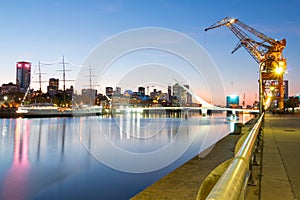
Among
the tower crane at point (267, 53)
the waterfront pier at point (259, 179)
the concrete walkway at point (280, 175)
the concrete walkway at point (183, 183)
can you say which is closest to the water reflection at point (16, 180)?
the concrete walkway at point (183, 183)

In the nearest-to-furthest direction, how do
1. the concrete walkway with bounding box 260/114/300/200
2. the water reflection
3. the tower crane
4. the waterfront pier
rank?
the concrete walkway with bounding box 260/114/300/200 → the waterfront pier → the water reflection → the tower crane

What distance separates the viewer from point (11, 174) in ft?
40.2

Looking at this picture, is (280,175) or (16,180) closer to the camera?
(280,175)

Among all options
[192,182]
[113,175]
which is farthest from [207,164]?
[113,175]

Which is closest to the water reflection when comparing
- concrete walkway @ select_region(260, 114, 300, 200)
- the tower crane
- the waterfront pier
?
the waterfront pier

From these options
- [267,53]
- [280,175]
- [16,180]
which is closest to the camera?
[280,175]

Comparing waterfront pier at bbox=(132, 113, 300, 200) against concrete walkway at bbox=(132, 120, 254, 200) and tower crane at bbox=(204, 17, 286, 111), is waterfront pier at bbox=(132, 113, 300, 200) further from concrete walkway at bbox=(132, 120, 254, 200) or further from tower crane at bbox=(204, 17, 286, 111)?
tower crane at bbox=(204, 17, 286, 111)

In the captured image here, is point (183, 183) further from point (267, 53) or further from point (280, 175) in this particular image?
point (267, 53)

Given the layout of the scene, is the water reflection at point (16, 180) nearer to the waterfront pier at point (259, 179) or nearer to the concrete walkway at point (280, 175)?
the waterfront pier at point (259, 179)

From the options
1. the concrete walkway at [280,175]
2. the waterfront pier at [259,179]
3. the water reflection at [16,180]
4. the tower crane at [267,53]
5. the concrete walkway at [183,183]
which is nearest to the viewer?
the concrete walkway at [280,175]

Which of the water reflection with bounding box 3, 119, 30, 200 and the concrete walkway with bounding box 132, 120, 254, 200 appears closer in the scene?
the concrete walkway with bounding box 132, 120, 254, 200

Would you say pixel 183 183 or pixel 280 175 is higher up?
pixel 280 175

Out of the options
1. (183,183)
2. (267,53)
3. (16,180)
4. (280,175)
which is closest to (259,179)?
(280,175)

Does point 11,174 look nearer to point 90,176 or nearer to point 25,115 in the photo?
point 90,176
